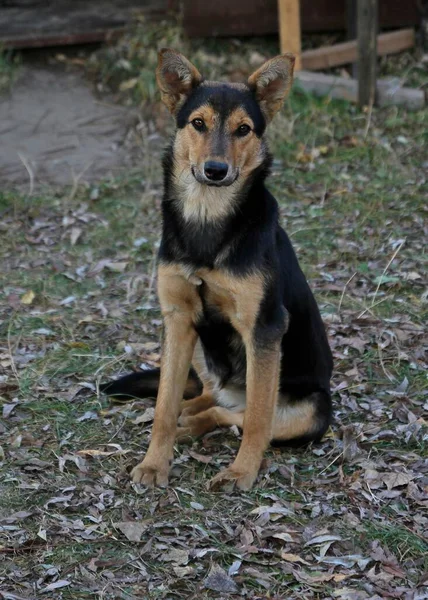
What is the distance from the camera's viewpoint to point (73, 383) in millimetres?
5785

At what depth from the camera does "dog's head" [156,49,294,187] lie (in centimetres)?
454

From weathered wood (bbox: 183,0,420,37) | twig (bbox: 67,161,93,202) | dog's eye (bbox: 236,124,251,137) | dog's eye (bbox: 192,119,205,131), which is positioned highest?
weathered wood (bbox: 183,0,420,37)

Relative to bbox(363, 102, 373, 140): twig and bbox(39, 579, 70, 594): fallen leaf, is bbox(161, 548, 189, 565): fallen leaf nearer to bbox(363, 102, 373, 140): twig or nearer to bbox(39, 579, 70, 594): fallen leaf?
bbox(39, 579, 70, 594): fallen leaf

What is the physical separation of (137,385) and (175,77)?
6.02ft

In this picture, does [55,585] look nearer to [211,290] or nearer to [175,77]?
[211,290]

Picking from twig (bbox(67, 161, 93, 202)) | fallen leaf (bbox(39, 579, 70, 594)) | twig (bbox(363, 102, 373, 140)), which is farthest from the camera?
twig (bbox(363, 102, 373, 140))

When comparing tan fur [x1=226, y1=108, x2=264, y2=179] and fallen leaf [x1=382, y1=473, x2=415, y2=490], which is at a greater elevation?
tan fur [x1=226, y1=108, x2=264, y2=179]

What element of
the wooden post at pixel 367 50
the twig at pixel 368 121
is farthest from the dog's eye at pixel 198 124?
the wooden post at pixel 367 50

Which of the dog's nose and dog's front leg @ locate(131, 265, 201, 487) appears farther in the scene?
dog's front leg @ locate(131, 265, 201, 487)

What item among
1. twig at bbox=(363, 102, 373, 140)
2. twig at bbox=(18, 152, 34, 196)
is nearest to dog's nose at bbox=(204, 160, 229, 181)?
twig at bbox=(18, 152, 34, 196)

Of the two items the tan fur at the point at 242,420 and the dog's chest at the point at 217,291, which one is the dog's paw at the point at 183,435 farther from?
the dog's chest at the point at 217,291

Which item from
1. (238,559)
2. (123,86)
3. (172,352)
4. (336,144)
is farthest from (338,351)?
(123,86)

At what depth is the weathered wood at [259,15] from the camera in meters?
10.9

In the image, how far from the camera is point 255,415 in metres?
4.73
